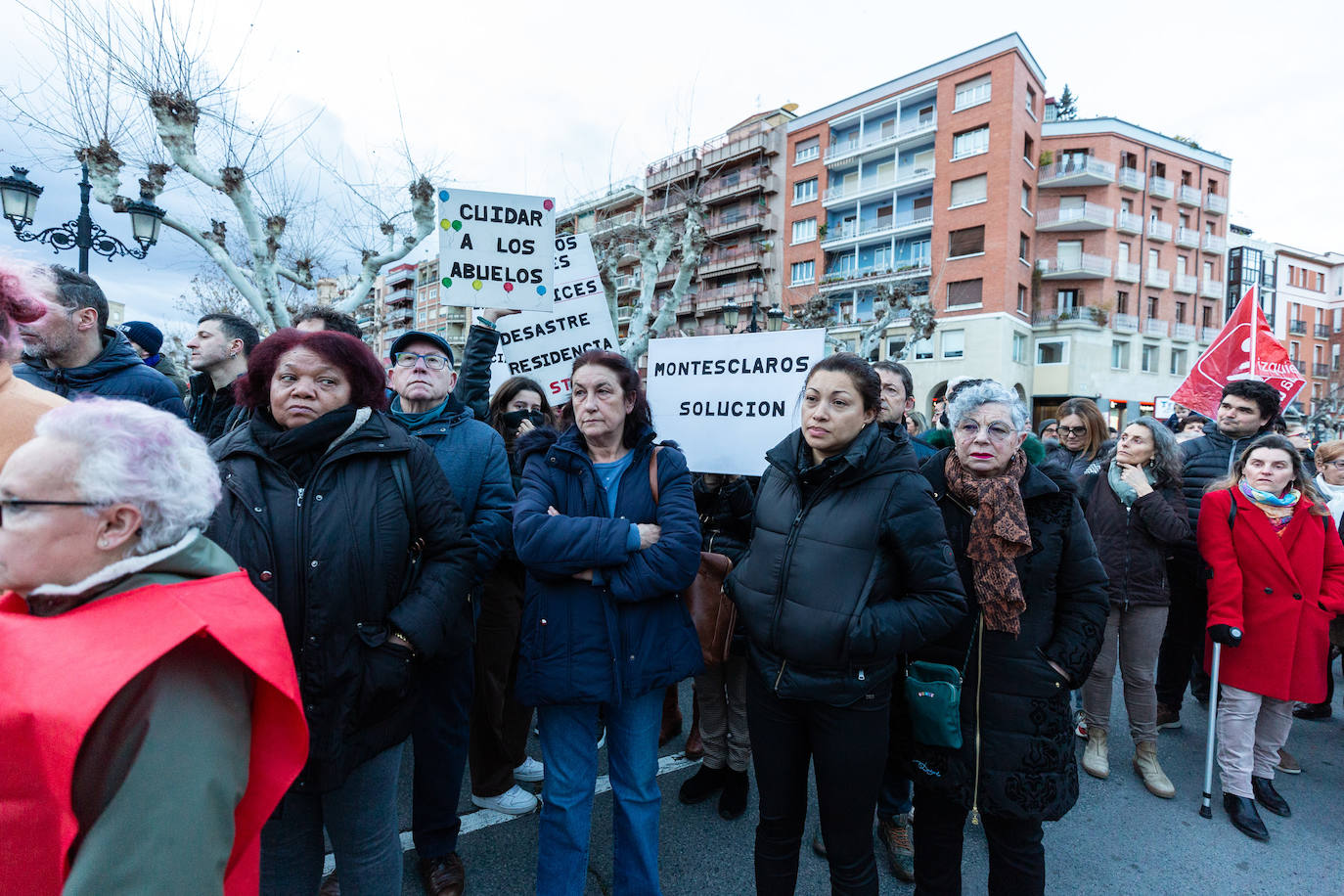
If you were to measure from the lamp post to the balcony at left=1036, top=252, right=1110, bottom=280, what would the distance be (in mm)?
35504

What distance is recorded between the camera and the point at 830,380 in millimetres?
2363

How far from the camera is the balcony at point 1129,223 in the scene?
1283 inches

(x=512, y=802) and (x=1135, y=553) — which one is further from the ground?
(x=1135, y=553)

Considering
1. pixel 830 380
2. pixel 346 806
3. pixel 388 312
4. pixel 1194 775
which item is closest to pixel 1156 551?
pixel 1194 775

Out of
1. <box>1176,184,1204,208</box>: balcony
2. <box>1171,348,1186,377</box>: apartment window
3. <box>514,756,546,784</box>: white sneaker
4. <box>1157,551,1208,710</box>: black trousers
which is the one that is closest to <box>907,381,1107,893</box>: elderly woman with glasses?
<box>514,756,546,784</box>: white sneaker

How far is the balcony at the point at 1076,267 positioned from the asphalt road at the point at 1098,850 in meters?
34.1

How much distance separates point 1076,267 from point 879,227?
9.75 m

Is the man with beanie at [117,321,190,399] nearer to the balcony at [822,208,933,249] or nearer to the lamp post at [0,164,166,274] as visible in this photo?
the lamp post at [0,164,166,274]

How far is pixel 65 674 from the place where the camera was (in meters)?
1.06

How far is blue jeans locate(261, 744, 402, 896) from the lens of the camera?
1.95m

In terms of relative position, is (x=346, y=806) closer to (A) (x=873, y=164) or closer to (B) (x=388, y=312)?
(A) (x=873, y=164)

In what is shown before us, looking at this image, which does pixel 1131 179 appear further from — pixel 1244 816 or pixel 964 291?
pixel 1244 816

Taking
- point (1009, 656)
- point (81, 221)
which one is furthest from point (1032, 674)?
point (81, 221)

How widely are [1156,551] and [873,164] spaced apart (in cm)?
3636
